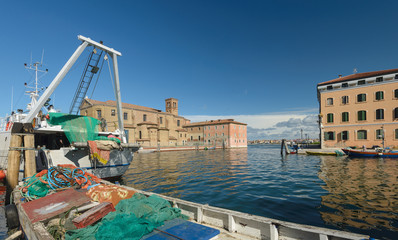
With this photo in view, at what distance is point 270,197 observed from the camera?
909 centimetres

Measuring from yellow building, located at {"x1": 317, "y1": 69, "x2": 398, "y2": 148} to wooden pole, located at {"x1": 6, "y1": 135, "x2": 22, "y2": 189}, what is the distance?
133ft

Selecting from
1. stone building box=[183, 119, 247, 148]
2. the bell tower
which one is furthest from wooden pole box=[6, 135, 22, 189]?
the bell tower

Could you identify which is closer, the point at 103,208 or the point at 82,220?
the point at 82,220

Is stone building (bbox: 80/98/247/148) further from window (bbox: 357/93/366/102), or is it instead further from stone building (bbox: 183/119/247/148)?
window (bbox: 357/93/366/102)

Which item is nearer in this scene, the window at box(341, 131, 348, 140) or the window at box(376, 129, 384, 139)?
→ the window at box(376, 129, 384, 139)

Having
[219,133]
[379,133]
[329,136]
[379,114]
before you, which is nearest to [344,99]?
[379,114]

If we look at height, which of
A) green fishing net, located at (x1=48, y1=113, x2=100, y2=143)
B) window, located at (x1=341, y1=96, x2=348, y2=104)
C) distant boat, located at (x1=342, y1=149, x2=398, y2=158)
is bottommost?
distant boat, located at (x1=342, y1=149, x2=398, y2=158)

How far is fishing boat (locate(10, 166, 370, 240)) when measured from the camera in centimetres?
376

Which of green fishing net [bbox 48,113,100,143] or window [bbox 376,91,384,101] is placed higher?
window [bbox 376,91,384,101]

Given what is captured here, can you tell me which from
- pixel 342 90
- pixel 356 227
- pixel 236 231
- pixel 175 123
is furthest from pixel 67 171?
pixel 175 123

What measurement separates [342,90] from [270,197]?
114 feet

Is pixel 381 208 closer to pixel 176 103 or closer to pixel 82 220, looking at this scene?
pixel 82 220

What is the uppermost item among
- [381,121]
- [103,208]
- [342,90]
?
[342,90]

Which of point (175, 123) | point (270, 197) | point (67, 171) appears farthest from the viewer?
point (175, 123)
